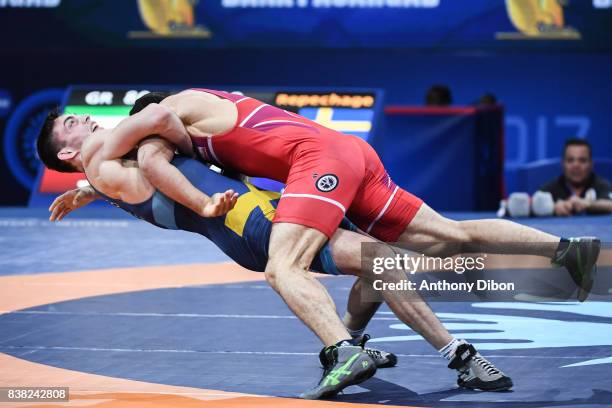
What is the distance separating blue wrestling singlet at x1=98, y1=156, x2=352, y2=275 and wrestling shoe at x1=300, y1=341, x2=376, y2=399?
480 mm

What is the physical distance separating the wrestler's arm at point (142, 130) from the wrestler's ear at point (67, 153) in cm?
23

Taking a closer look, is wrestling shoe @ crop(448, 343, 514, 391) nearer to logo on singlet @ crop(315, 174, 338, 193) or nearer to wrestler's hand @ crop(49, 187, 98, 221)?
logo on singlet @ crop(315, 174, 338, 193)

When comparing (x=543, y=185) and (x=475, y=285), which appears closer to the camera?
(x=475, y=285)

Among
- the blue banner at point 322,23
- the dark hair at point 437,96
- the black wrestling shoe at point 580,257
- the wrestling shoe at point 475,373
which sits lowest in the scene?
the wrestling shoe at point 475,373

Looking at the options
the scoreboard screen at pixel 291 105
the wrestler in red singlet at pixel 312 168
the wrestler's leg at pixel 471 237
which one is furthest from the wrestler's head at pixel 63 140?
the scoreboard screen at pixel 291 105

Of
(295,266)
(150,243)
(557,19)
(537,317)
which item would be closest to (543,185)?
(557,19)

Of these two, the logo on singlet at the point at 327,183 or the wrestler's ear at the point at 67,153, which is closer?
the logo on singlet at the point at 327,183

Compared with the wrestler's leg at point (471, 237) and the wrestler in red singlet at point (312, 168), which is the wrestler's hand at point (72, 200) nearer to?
the wrestler in red singlet at point (312, 168)

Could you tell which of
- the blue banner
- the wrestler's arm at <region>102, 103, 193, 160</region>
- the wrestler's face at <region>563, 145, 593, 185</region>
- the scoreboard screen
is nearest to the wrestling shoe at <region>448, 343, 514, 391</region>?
the wrestler's arm at <region>102, 103, 193, 160</region>

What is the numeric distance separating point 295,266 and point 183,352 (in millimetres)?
925

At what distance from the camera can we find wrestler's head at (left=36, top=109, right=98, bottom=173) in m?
4.75

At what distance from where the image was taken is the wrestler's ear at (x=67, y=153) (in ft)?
15.5

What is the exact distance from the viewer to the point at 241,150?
4.57 metres

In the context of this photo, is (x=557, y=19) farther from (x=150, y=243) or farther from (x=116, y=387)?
(x=116, y=387)
